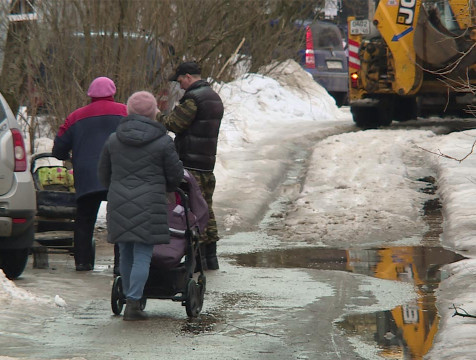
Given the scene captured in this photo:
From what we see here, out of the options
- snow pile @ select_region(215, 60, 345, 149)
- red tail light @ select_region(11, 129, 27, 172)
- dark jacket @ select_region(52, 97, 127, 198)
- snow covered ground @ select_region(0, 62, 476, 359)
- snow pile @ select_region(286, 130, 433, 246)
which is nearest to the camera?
snow covered ground @ select_region(0, 62, 476, 359)

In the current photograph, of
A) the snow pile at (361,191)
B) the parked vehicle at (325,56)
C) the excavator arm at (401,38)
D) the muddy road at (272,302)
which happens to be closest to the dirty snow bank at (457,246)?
the muddy road at (272,302)

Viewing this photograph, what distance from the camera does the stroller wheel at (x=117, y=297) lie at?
7.00 m

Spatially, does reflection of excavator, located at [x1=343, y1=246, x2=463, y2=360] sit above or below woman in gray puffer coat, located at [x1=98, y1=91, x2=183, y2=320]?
below

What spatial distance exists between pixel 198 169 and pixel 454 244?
2557mm

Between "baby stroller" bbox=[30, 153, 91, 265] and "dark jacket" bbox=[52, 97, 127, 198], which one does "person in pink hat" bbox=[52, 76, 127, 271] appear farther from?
"baby stroller" bbox=[30, 153, 91, 265]

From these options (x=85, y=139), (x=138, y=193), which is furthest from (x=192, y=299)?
(x=85, y=139)

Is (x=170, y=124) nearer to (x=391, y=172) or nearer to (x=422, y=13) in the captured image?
(x=391, y=172)

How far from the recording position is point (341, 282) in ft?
27.8

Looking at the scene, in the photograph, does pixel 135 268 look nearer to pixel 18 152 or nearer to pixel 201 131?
pixel 18 152

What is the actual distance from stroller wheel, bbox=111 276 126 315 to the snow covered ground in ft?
2.16

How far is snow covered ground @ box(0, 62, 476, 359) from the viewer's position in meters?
7.53

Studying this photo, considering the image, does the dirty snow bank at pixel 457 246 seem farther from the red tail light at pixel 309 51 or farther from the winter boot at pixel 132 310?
the red tail light at pixel 309 51

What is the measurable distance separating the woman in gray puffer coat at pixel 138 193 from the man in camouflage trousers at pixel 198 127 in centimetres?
208

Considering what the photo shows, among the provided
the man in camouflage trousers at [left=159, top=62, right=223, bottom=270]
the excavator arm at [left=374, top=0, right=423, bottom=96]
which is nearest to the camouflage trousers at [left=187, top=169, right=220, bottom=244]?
the man in camouflage trousers at [left=159, top=62, right=223, bottom=270]
